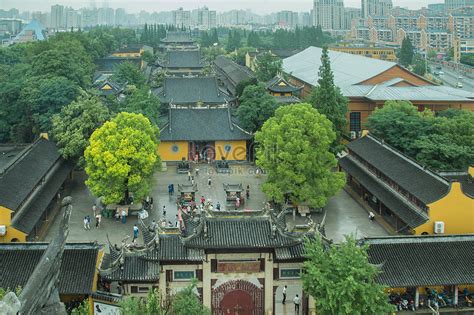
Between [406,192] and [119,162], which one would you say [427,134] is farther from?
[119,162]

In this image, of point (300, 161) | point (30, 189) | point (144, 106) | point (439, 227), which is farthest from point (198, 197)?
point (439, 227)

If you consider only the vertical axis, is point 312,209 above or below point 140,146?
below

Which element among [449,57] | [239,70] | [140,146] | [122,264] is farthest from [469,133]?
[449,57]

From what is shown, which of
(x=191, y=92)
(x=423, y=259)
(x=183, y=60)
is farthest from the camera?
(x=183, y=60)

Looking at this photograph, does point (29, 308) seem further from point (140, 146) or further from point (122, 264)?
point (140, 146)

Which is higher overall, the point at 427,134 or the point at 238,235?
the point at 427,134

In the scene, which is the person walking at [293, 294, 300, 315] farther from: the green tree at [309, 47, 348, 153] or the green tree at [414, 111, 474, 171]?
the green tree at [309, 47, 348, 153]

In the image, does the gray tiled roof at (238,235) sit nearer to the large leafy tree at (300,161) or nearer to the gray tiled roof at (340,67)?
the large leafy tree at (300,161)
